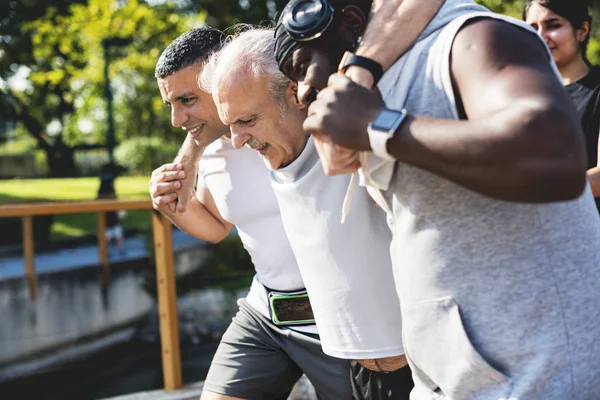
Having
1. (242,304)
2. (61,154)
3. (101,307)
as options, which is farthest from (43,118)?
(242,304)

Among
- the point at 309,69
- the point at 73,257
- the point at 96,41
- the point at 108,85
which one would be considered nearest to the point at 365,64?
the point at 309,69

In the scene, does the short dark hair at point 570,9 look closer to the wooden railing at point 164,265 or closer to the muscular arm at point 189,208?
the muscular arm at point 189,208

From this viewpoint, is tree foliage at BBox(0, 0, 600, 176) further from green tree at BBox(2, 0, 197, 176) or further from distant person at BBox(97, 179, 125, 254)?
distant person at BBox(97, 179, 125, 254)

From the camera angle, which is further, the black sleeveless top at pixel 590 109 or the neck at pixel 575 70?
the neck at pixel 575 70

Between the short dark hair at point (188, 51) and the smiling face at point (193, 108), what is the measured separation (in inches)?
1.1

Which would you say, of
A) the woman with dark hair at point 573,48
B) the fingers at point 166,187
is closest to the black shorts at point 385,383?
the fingers at point 166,187

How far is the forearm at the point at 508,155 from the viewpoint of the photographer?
3.85ft

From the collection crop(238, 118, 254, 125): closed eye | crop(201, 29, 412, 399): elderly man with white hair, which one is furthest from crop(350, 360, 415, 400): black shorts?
crop(238, 118, 254, 125): closed eye

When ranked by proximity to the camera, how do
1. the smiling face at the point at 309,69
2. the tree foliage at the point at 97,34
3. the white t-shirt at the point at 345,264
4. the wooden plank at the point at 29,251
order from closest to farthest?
1. the smiling face at the point at 309,69
2. the white t-shirt at the point at 345,264
3. the wooden plank at the point at 29,251
4. the tree foliage at the point at 97,34

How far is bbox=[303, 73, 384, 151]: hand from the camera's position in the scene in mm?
1319

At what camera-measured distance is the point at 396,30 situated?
148cm

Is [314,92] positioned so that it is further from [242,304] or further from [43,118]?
[43,118]

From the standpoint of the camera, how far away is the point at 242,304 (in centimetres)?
317

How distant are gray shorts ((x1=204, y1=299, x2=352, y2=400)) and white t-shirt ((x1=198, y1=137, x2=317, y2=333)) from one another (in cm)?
6
